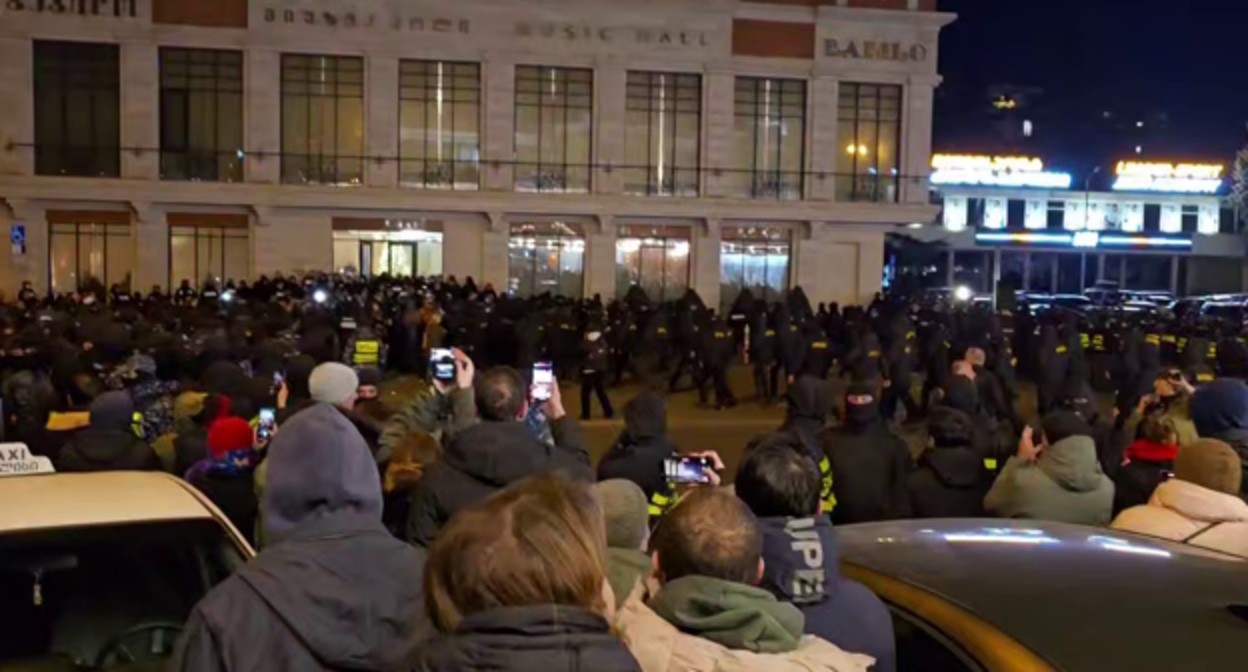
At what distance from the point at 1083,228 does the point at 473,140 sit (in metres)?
42.5

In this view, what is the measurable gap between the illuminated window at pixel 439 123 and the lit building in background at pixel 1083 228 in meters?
31.8

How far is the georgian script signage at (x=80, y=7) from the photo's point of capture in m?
36.5

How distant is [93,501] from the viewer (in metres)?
3.98

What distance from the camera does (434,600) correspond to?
2199 mm

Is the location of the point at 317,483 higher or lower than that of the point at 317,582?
higher

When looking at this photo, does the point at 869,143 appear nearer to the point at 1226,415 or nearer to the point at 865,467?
the point at 865,467

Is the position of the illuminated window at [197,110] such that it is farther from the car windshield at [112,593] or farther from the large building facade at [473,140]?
the car windshield at [112,593]

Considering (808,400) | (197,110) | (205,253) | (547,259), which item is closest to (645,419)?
(808,400)

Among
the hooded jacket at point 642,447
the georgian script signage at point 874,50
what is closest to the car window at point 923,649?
the hooded jacket at point 642,447

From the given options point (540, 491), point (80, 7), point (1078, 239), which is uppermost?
point (80, 7)

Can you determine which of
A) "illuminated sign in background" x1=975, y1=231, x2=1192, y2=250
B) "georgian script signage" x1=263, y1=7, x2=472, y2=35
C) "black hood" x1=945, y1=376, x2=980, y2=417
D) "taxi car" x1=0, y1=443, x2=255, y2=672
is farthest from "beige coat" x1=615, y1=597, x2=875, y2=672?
"illuminated sign in background" x1=975, y1=231, x2=1192, y2=250

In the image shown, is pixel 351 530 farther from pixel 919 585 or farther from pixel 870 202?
pixel 870 202

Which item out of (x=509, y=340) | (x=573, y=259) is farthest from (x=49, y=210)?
(x=509, y=340)

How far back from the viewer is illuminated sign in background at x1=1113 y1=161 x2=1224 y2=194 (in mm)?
73375
